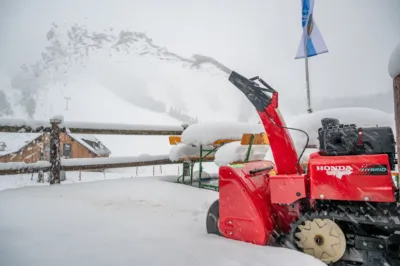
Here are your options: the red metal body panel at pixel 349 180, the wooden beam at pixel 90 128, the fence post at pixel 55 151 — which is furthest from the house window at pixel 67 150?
the red metal body panel at pixel 349 180

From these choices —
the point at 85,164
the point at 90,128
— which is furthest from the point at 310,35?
the point at 85,164

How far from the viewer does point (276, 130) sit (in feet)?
6.51

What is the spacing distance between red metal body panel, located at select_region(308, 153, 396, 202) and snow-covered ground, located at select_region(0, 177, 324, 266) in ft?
1.48

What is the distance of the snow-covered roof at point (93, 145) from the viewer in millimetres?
20498

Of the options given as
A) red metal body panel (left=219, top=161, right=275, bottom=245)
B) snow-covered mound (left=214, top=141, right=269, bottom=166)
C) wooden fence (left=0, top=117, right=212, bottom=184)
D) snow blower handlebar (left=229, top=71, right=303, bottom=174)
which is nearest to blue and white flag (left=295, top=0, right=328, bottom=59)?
snow-covered mound (left=214, top=141, right=269, bottom=166)

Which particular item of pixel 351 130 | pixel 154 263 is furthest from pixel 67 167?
pixel 351 130

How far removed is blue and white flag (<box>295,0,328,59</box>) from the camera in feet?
25.7

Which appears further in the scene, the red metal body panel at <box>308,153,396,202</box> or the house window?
the house window

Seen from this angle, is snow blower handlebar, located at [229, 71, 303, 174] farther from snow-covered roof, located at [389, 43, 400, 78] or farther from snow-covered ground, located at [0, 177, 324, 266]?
snow-covered roof, located at [389, 43, 400, 78]

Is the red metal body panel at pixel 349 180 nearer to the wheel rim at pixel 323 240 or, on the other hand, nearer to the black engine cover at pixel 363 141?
the black engine cover at pixel 363 141

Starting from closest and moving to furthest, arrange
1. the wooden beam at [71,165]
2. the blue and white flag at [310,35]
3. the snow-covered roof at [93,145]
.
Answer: the wooden beam at [71,165]
the blue and white flag at [310,35]
the snow-covered roof at [93,145]

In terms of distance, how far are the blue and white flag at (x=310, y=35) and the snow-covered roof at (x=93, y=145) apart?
1810 cm

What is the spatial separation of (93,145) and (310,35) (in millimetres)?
19220

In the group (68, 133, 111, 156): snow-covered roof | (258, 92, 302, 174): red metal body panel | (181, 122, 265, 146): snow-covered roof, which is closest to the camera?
(258, 92, 302, 174): red metal body panel
